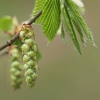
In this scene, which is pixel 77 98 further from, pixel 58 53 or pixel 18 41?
pixel 18 41

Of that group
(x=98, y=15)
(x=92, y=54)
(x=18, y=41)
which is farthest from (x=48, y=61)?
(x=18, y=41)

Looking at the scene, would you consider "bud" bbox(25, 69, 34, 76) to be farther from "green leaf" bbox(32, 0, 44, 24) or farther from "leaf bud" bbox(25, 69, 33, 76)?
"green leaf" bbox(32, 0, 44, 24)

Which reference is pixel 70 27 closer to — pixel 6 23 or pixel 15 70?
pixel 15 70

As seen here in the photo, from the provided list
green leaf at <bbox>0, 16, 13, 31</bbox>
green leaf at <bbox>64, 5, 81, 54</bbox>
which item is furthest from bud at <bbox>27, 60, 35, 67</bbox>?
green leaf at <bbox>0, 16, 13, 31</bbox>

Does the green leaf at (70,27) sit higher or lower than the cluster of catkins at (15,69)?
lower

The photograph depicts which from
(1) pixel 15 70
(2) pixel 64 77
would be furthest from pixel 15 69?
(2) pixel 64 77

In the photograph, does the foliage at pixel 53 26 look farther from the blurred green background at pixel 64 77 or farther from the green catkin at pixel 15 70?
the blurred green background at pixel 64 77

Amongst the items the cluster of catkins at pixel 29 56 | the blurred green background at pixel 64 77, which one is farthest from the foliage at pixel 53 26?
the blurred green background at pixel 64 77
